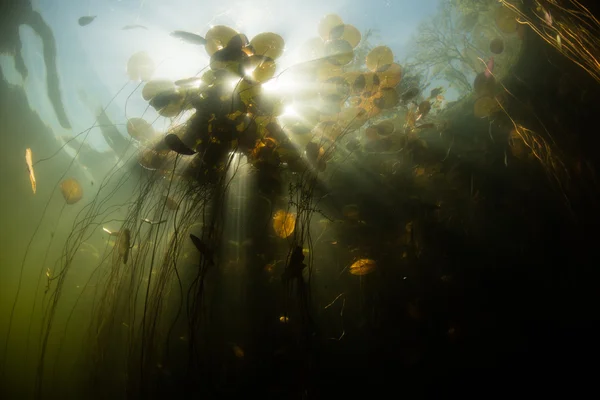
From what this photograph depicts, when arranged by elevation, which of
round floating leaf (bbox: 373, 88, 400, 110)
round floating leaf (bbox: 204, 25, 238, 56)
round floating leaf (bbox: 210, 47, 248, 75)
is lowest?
round floating leaf (bbox: 210, 47, 248, 75)

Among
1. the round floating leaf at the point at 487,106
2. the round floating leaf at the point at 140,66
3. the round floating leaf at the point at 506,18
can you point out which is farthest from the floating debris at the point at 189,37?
the round floating leaf at the point at 506,18

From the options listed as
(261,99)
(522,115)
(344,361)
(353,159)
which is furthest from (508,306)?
(261,99)

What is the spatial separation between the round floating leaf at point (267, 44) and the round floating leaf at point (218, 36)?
145mm

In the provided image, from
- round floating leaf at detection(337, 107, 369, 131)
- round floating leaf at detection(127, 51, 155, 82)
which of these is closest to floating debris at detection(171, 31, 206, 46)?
Result: round floating leaf at detection(127, 51, 155, 82)

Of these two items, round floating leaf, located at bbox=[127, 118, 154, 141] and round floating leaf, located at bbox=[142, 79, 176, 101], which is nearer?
round floating leaf, located at bbox=[142, 79, 176, 101]

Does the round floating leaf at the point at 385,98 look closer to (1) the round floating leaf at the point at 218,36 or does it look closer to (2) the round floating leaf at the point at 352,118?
(2) the round floating leaf at the point at 352,118

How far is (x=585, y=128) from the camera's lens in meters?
1.66

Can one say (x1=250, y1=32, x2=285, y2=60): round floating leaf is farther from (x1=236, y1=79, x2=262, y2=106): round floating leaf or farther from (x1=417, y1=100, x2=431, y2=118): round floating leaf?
(x1=417, y1=100, x2=431, y2=118): round floating leaf

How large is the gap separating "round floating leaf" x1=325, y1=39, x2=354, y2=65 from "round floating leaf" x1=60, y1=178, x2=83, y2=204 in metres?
2.81

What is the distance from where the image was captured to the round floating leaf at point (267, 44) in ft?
4.98

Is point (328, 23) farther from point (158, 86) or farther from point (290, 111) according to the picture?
point (158, 86)

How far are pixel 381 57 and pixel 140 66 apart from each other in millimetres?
2007

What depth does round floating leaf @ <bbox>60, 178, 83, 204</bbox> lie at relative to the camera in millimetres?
2412

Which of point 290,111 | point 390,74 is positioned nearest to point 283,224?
point 290,111
